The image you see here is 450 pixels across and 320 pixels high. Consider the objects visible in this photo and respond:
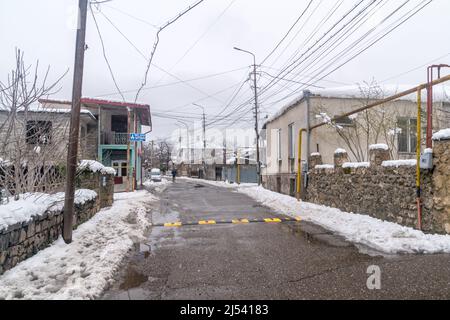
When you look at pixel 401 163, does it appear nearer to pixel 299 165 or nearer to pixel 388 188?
pixel 388 188

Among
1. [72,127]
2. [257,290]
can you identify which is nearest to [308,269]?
[257,290]

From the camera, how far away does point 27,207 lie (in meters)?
4.60

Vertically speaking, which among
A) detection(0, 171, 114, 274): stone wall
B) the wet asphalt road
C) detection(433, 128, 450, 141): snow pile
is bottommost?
the wet asphalt road

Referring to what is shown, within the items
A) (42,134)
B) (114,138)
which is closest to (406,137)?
(42,134)

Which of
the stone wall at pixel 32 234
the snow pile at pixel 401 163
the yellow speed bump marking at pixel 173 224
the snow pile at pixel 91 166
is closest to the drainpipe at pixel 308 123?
the snow pile at pixel 401 163

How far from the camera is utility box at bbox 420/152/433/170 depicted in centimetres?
582

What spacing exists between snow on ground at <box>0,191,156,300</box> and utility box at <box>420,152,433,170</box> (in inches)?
243

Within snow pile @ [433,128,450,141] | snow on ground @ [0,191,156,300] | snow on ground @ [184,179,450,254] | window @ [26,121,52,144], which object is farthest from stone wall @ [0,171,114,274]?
snow pile @ [433,128,450,141]

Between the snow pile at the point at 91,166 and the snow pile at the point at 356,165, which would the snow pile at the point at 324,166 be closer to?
the snow pile at the point at 356,165

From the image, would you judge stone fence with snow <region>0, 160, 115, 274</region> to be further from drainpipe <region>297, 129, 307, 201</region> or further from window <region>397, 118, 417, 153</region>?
window <region>397, 118, 417, 153</region>

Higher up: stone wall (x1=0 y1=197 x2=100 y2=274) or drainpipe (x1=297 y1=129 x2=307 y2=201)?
drainpipe (x1=297 y1=129 x2=307 y2=201)

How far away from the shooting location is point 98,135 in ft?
70.7

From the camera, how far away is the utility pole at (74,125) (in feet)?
18.5
